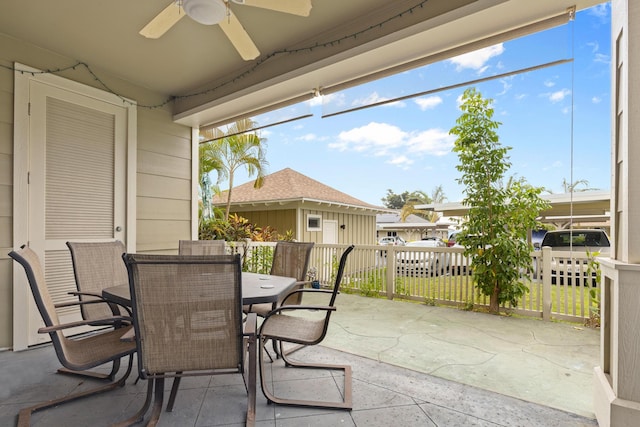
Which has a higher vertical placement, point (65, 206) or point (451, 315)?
point (65, 206)

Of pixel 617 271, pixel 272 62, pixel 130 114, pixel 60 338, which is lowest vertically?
pixel 60 338

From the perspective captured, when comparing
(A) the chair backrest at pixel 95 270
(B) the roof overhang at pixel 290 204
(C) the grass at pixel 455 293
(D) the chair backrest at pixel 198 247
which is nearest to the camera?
(A) the chair backrest at pixel 95 270

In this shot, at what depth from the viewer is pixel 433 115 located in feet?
116

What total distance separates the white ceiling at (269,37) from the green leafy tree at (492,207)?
77.6 inches

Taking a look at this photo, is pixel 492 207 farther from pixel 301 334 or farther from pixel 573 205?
pixel 573 205

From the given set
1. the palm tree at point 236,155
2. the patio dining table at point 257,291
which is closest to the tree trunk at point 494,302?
the patio dining table at point 257,291

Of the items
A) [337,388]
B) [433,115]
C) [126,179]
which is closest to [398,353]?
[337,388]

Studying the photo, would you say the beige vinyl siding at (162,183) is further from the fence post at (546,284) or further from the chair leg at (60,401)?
the fence post at (546,284)

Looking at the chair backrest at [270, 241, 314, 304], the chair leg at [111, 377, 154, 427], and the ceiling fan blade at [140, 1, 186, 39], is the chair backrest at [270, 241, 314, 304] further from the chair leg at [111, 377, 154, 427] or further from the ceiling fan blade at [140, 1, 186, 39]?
the ceiling fan blade at [140, 1, 186, 39]

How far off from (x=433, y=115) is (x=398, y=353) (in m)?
Result: 36.5

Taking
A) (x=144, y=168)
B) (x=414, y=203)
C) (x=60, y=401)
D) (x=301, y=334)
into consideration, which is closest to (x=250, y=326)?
(x=301, y=334)

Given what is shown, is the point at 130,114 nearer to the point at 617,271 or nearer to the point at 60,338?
the point at 60,338

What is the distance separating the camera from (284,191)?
9750mm

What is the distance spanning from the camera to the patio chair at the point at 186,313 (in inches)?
61.5
